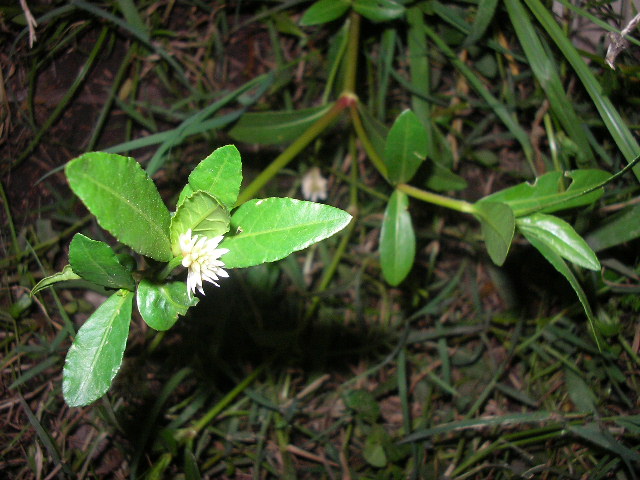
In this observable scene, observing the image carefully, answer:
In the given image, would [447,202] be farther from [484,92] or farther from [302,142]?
[484,92]

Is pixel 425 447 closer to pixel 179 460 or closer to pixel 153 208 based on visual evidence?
pixel 179 460

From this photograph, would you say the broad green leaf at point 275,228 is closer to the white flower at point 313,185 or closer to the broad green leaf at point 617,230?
the white flower at point 313,185

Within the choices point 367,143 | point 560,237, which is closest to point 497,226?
point 560,237

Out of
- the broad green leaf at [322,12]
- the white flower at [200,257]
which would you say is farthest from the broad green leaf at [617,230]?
the white flower at [200,257]

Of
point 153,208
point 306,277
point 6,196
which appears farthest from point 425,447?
point 6,196

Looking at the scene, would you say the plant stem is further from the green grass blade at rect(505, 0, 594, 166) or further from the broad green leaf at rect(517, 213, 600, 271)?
the broad green leaf at rect(517, 213, 600, 271)

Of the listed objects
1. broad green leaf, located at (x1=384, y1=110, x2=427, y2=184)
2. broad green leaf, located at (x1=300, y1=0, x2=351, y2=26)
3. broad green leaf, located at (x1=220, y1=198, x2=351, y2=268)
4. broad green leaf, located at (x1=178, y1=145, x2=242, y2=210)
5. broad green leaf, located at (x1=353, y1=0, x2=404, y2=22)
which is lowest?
broad green leaf, located at (x1=384, y1=110, x2=427, y2=184)

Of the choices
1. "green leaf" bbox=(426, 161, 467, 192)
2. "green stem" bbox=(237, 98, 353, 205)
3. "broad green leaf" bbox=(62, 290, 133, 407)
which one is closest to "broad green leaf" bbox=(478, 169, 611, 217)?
"green leaf" bbox=(426, 161, 467, 192)
